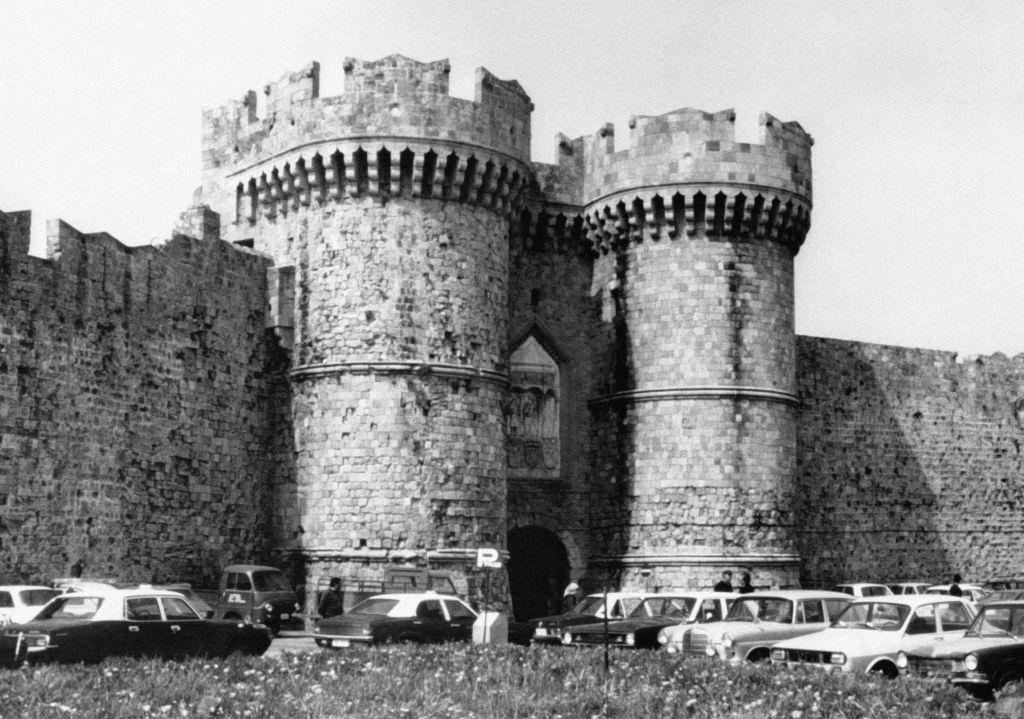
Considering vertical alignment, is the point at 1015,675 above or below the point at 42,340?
below

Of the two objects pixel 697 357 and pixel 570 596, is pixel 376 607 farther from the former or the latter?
pixel 697 357

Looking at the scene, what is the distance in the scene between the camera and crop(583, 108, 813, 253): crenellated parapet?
88.1ft

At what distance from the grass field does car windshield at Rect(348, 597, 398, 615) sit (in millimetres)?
3986

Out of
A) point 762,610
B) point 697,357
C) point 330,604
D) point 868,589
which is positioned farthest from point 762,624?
point 697,357

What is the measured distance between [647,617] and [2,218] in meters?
10.2

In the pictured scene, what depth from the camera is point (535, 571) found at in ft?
91.6

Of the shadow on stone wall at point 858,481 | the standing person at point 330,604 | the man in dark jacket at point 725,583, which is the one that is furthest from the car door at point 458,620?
the shadow on stone wall at point 858,481

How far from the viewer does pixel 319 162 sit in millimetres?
24328

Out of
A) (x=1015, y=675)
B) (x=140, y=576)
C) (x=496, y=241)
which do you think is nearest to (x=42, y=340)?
(x=140, y=576)

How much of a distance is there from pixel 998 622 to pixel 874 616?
1.38m

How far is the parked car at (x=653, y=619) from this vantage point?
1827 centimetres

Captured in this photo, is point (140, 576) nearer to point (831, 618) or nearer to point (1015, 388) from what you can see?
point (831, 618)

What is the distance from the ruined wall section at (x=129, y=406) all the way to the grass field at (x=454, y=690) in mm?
7608

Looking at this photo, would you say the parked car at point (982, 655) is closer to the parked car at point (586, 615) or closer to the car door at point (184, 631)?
the parked car at point (586, 615)
